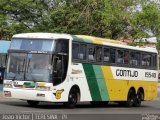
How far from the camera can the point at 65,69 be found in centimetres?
2277

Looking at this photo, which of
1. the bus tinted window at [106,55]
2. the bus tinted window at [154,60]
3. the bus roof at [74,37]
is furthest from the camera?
the bus tinted window at [154,60]

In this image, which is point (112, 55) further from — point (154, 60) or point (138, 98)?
point (154, 60)

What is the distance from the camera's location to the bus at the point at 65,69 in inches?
874

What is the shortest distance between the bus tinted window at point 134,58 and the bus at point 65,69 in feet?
1.60

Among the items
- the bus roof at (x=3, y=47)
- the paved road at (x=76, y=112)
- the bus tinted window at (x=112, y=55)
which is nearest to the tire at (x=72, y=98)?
the paved road at (x=76, y=112)

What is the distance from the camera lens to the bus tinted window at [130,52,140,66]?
27.9 metres

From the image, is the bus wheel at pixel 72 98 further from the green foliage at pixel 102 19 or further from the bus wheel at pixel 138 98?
the green foliage at pixel 102 19

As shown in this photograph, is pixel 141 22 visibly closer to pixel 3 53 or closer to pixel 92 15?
pixel 92 15

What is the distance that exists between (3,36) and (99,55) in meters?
27.9

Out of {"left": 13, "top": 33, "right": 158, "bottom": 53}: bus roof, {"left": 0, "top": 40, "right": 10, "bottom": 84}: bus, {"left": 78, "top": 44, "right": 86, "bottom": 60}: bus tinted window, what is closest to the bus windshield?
{"left": 13, "top": 33, "right": 158, "bottom": 53}: bus roof

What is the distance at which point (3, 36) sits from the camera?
51.7 meters

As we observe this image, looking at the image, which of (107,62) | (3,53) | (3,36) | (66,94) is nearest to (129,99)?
(107,62)

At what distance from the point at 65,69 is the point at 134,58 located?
6413mm

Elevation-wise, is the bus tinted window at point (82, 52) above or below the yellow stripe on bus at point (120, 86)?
above
